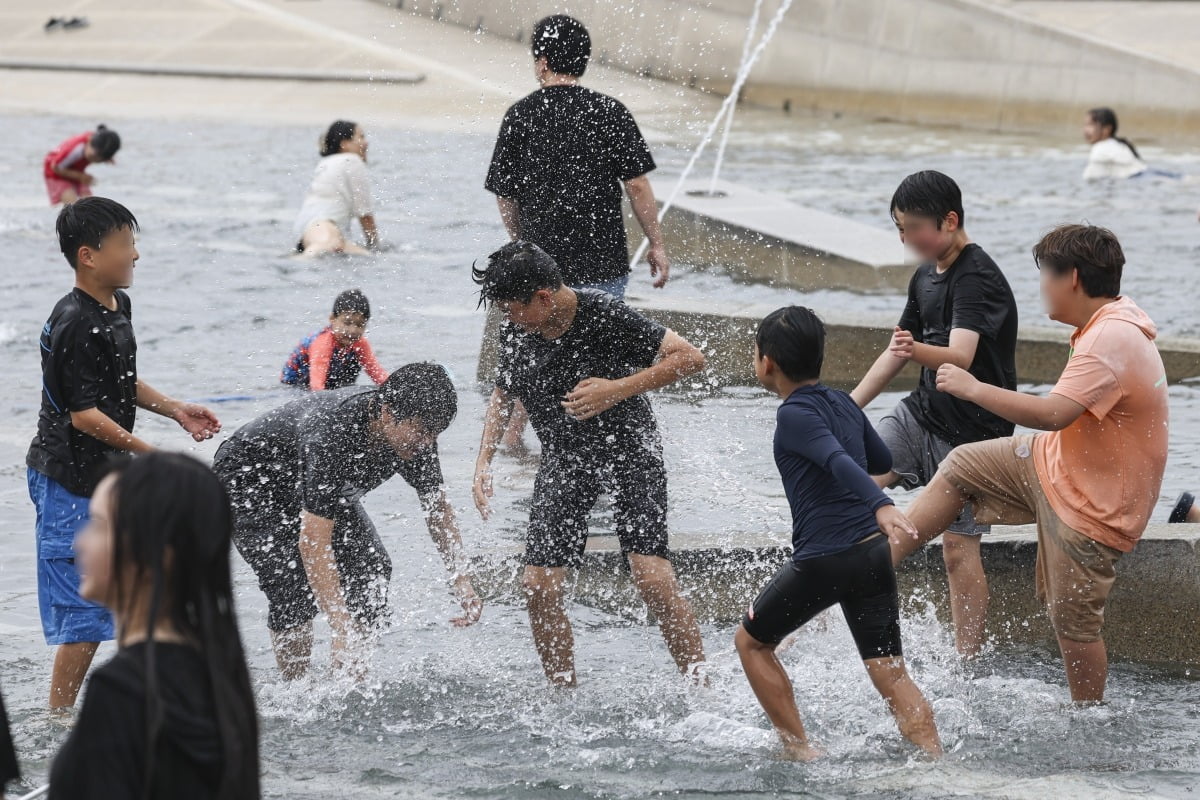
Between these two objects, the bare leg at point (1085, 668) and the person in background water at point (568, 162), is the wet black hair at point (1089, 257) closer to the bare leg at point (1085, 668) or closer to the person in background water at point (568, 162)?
the bare leg at point (1085, 668)

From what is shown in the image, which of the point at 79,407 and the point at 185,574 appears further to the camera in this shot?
the point at 79,407

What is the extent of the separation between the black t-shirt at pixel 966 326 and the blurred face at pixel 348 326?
270 cm

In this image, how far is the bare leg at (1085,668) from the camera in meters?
4.93

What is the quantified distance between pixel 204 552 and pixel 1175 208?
14719 millimetres

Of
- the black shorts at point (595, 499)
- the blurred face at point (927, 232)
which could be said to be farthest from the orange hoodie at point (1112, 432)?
the black shorts at point (595, 499)

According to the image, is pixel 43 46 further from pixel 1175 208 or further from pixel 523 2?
pixel 1175 208

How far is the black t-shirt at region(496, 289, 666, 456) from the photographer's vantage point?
5.06 meters

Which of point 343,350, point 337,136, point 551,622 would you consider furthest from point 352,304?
point 337,136

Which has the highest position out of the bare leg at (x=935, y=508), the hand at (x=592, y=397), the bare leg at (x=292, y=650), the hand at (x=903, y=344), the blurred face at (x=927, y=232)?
the blurred face at (x=927, y=232)

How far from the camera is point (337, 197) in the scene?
12602mm

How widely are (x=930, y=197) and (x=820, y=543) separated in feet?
4.46

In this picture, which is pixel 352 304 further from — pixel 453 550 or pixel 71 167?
pixel 71 167

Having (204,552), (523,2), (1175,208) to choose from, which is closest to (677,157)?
(1175,208)

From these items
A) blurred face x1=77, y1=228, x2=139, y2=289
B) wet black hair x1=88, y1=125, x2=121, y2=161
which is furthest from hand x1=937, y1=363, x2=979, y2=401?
wet black hair x1=88, y1=125, x2=121, y2=161
